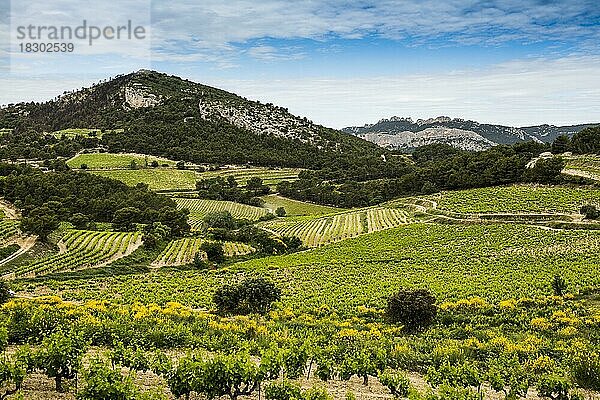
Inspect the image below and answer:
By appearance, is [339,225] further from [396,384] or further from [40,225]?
[396,384]

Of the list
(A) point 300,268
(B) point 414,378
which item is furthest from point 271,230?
(B) point 414,378

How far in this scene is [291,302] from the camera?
33.1 m

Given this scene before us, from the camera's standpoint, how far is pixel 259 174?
137m

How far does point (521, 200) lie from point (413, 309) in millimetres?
59456

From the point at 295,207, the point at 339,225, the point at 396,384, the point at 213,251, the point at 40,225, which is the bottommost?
the point at 213,251

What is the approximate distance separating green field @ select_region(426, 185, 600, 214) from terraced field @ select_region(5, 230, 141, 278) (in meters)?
48.9

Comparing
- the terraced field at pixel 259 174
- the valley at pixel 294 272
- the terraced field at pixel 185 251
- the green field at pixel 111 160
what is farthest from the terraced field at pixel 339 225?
the green field at pixel 111 160

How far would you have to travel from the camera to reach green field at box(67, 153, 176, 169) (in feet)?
418

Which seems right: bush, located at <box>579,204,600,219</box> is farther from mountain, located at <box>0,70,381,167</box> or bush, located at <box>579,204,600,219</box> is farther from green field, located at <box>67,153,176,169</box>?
green field, located at <box>67,153,176,169</box>

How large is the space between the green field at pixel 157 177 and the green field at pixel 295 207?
19872 mm

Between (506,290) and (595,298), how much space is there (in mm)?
5218

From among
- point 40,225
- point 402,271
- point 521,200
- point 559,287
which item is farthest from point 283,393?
point 521,200

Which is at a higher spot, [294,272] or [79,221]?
[79,221]

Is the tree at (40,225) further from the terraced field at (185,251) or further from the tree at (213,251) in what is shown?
the tree at (213,251)
